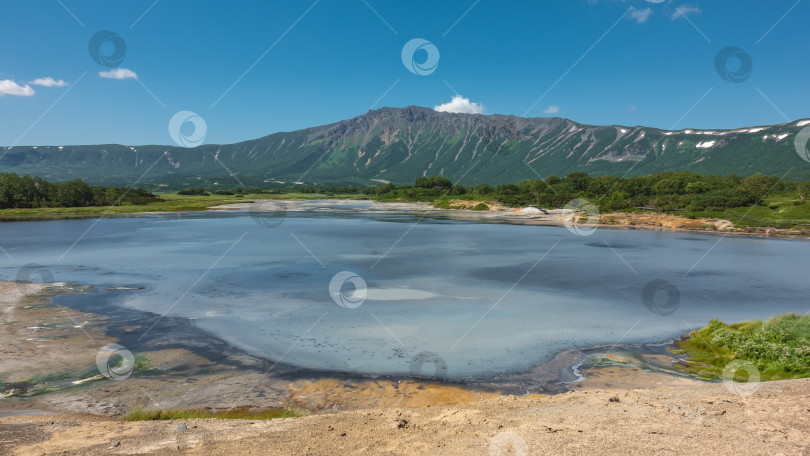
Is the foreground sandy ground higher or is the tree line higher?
the tree line

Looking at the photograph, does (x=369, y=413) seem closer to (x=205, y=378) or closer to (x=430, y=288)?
(x=205, y=378)

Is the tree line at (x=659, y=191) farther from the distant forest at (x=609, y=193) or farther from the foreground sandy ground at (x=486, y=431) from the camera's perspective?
the foreground sandy ground at (x=486, y=431)

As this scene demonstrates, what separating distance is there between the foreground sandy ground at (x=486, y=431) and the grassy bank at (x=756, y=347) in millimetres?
3682

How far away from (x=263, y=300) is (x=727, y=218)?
7559cm

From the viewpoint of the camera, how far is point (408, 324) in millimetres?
20547

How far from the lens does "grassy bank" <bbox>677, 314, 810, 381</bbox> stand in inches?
570

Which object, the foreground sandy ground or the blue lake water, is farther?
the blue lake water

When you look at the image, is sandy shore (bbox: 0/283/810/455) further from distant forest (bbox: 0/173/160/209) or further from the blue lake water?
distant forest (bbox: 0/173/160/209)

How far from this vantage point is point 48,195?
107438mm

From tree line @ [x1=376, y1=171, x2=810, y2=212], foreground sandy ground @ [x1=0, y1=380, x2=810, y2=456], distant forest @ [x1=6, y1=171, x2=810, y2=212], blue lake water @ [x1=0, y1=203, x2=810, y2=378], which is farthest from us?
distant forest @ [x1=6, y1=171, x2=810, y2=212]

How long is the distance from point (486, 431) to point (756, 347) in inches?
507

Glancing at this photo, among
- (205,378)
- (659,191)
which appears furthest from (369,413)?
(659,191)

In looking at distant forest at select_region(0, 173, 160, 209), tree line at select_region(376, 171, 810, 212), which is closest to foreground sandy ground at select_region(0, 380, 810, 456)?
tree line at select_region(376, 171, 810, 212)

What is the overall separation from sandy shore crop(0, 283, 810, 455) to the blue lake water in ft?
7.12
